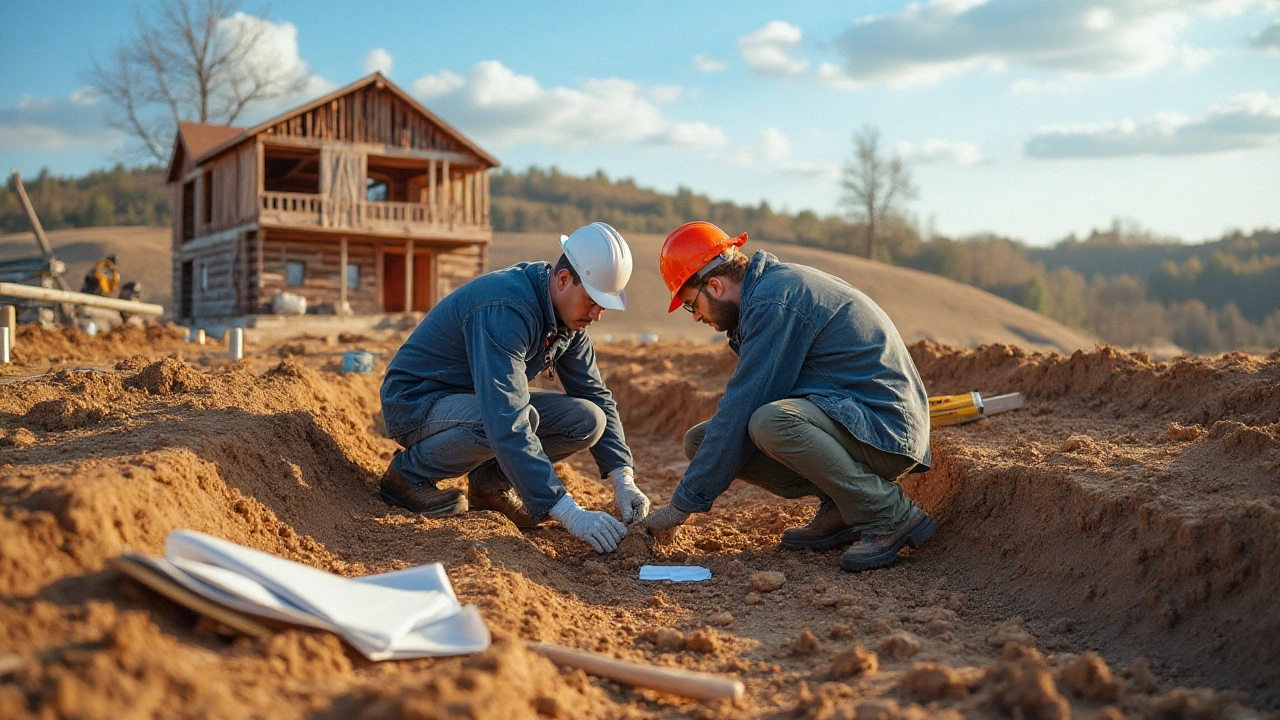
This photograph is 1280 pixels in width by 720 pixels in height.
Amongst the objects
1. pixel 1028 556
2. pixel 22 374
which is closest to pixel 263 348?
pixel 22 374

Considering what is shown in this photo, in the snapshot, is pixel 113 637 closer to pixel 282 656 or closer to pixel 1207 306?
pixel 282 656

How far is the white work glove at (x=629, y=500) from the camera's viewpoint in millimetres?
4273

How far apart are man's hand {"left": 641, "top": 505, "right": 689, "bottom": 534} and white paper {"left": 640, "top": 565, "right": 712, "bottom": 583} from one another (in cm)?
18

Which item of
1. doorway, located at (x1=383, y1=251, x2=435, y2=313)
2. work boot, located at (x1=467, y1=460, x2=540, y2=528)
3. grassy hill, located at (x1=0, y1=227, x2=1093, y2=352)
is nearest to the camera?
work boot, located at (x1=467, y1=460, x2=540, y2=528)

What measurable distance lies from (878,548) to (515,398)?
1.73 meters

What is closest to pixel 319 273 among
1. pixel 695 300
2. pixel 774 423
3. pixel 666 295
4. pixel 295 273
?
pixel 295 273

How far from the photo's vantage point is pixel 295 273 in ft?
63.8

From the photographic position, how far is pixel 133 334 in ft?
35.0

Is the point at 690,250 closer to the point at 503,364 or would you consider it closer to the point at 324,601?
the point at 503,364

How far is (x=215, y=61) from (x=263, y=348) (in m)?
20.9

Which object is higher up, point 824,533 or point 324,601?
point 324,601

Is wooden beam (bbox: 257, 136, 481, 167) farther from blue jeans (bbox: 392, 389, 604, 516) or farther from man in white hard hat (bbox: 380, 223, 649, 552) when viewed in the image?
blue jeans (bbox: 392, 389, 604, 516)

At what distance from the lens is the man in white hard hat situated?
3.87 metres

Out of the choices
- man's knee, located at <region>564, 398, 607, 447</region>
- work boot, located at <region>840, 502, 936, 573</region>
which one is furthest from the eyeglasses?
work boot, located at <region>840, 502, 936, 573</region>
